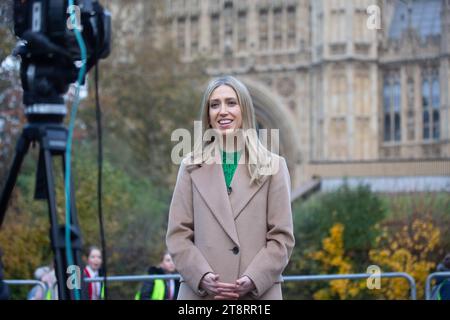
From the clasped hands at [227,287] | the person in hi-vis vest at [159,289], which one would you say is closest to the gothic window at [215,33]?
the person in hi-vis vest at [159,289]

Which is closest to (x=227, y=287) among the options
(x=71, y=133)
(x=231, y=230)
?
(x=231, y=230)

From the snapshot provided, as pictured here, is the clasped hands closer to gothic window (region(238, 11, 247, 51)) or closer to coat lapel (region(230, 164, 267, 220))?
coat lapel (region(230, 164, 267, 220))

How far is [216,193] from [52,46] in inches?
42.5

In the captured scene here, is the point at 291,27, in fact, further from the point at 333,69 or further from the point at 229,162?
the point at 229,162

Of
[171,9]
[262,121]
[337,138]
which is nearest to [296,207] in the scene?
[337,138]

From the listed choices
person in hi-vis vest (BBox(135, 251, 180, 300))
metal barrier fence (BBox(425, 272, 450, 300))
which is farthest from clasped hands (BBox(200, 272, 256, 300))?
person in hi-vis vest (BBox(135, 251, 180, 300))

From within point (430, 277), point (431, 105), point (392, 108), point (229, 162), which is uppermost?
point (229, 162)

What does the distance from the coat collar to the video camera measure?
894 mm

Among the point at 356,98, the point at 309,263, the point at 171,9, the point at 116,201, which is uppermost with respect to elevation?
the point at 171,9

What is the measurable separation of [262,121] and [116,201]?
44.2 ft

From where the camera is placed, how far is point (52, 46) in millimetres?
4102

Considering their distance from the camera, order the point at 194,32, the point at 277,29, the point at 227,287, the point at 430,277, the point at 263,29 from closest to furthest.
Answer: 1. the point at 227,287
2. the point at 430,277
3. the point at 277,29
4. the point at 263,29
5. the point at 194,32

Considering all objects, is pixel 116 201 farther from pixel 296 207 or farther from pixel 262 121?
pixel 262 121

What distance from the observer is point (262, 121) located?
1293 inches
